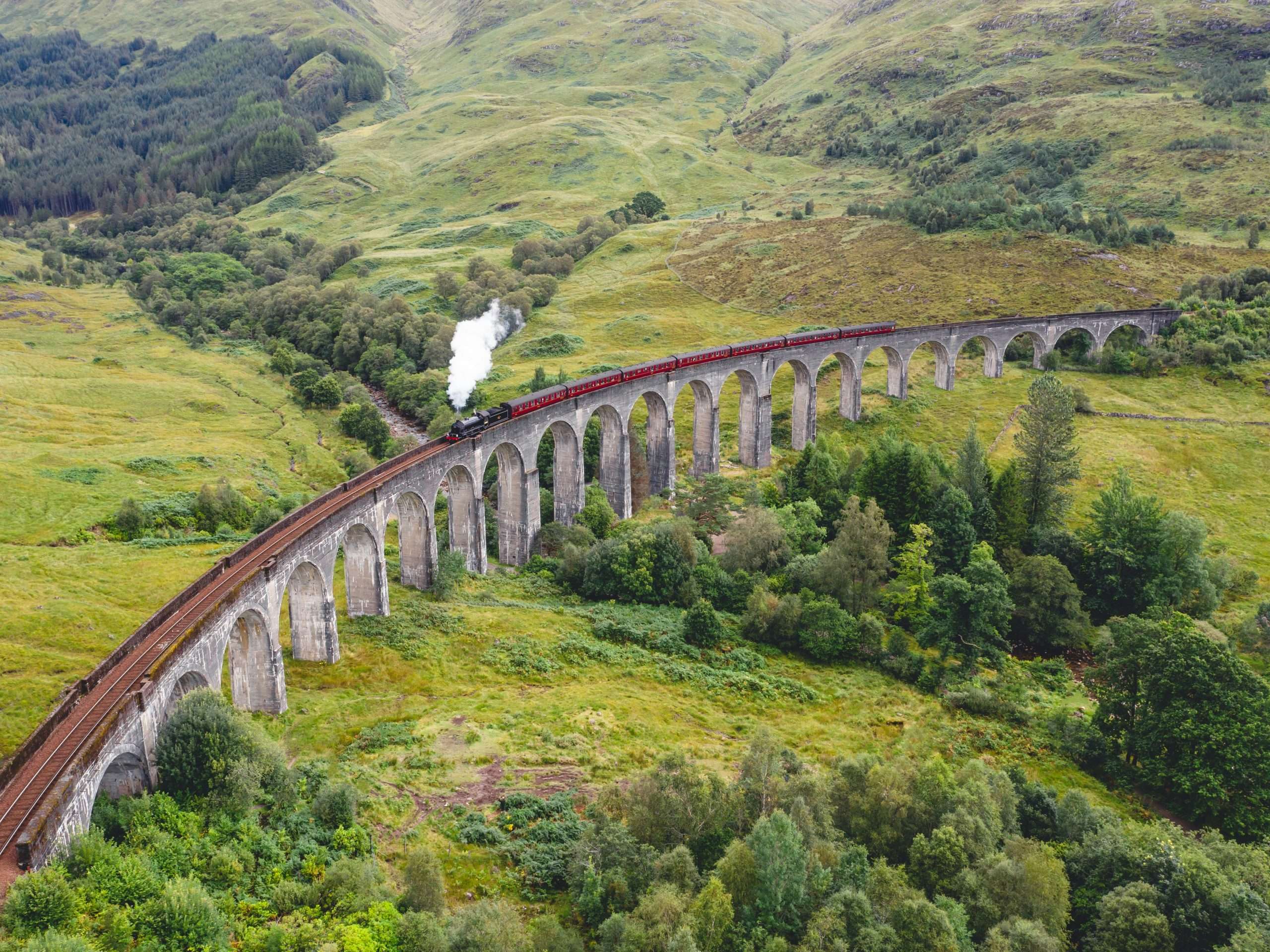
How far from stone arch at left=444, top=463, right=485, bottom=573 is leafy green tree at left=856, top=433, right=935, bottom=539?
1162 inches

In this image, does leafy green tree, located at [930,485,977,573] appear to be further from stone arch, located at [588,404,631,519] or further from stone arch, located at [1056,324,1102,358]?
stone arch, located at [1056,324,1102,358]

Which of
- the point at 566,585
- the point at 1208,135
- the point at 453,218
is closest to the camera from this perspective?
the point at 566,585

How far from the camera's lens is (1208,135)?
469 feet

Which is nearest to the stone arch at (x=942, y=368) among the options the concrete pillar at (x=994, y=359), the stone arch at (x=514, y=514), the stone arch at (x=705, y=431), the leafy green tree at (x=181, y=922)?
the concrete pillar at (x=994, y=359)

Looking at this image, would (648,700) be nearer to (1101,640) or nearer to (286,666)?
(286,666)

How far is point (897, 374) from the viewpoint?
3679 inches

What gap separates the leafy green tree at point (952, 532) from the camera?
189ft

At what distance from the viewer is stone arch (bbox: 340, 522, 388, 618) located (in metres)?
47.2

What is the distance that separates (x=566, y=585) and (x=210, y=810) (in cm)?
3256

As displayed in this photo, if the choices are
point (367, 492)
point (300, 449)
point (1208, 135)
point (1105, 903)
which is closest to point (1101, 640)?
point (1105, 903)

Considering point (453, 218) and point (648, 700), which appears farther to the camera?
point (453, 218)

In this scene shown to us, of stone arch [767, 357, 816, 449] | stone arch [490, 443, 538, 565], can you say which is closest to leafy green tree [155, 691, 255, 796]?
stone arch [490, 443, 538, 565]

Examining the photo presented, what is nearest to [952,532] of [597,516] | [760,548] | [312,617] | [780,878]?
[760,548]

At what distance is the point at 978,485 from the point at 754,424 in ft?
86.2
